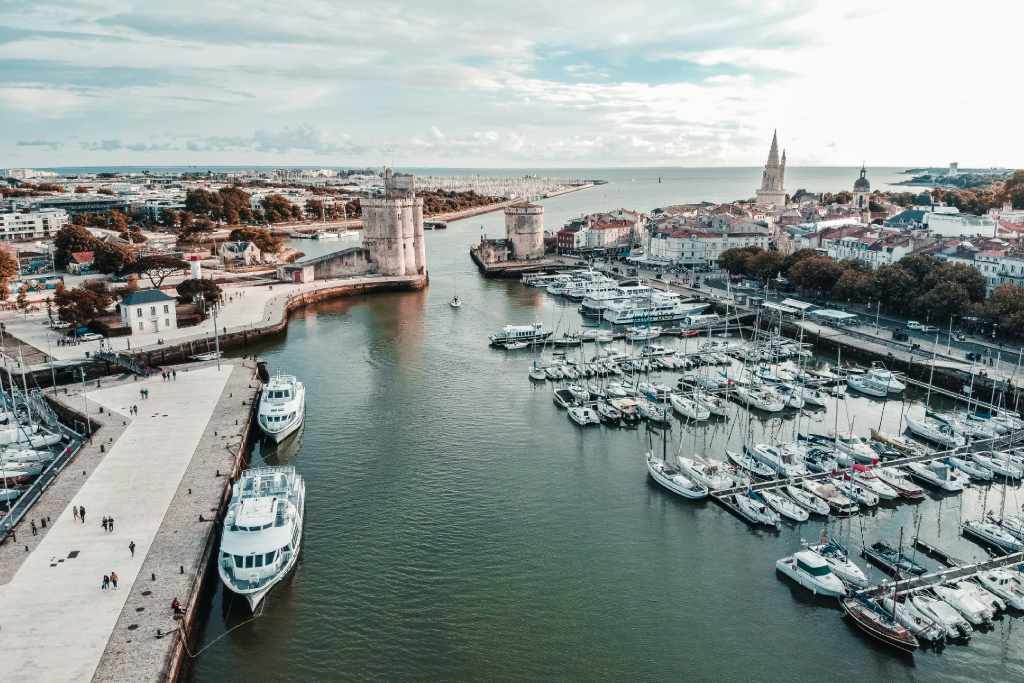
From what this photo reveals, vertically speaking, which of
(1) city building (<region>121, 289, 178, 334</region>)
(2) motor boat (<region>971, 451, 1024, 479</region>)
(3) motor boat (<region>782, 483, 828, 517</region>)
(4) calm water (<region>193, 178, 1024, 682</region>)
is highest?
(1) city building (<region>121, 289, 178, 334</region>)

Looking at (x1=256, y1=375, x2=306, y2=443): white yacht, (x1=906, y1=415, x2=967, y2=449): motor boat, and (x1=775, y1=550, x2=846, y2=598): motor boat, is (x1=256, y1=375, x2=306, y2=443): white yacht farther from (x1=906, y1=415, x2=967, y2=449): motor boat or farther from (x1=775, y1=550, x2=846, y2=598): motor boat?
(x1=906, y1=415, x2=967, y2=449): motor boat

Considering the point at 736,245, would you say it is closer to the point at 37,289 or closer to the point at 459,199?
the point at 37,289

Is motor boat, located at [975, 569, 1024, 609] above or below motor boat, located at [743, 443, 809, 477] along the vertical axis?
below

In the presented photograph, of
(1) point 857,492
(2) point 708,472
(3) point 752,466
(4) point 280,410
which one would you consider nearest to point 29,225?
(4) point 280,410

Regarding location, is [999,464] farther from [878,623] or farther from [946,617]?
[878,623]

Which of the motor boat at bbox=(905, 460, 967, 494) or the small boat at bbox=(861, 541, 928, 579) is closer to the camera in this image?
the small boat at bbox=(861, 541, 928, 579)

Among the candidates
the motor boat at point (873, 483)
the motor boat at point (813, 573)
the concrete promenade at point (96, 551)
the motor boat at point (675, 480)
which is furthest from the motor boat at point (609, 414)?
the concrete promenade at point (96, 551)

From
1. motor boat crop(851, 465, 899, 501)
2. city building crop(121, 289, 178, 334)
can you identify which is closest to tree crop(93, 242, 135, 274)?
city building crop(121, 289, 178, 334)
